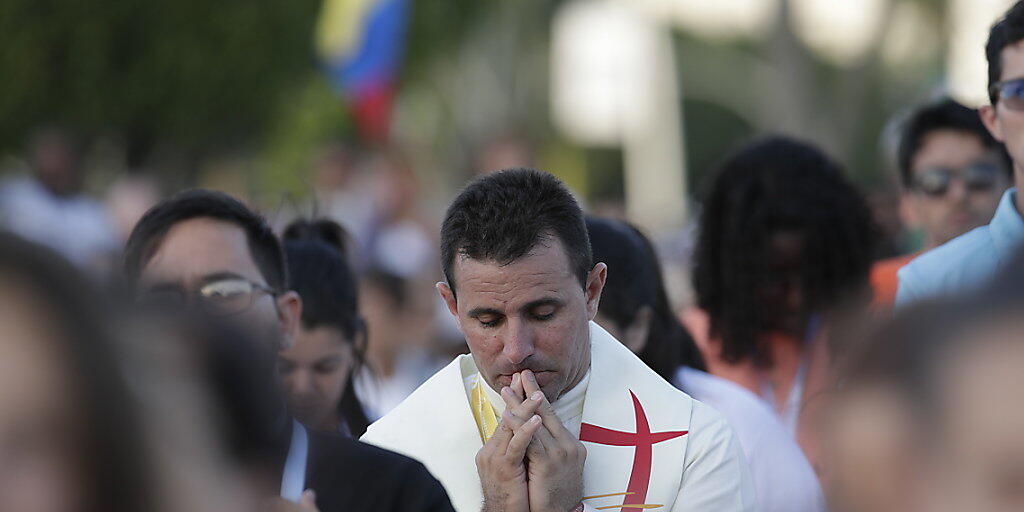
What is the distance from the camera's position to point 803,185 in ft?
17.4

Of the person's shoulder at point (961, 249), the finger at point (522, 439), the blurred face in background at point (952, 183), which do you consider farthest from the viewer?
the blurred face in background at point (952, 183)

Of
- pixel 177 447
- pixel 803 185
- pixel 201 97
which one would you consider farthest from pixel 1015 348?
pixel 201 97

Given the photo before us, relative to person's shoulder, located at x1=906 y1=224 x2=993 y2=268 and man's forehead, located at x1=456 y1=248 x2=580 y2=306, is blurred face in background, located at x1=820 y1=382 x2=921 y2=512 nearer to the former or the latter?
man's forehead, located at x1=456 y1=248 x2=580 y2=306

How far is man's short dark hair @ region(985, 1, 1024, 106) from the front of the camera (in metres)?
3.69

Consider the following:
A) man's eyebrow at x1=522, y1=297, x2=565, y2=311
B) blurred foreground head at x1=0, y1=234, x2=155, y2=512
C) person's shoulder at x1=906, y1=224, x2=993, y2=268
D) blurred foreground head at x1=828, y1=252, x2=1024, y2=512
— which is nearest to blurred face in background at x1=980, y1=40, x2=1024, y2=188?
person's shoulder at x1=906, y1=224, x2=993, y2=268

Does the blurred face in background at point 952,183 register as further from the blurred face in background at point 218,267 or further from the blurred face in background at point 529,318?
the blurred face in background at point 218,267

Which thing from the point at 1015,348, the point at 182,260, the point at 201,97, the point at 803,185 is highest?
the point at 201,97

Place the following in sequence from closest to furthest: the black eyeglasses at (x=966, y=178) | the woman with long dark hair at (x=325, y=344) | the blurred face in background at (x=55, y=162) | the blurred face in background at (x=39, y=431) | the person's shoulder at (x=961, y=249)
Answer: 1. the blurred face in background at (x=39, y=431)
2. the person's shoulder at (x=961, y=249)
3. the woman with long dark hair at (x=325, y=344)
4. the black eyeglasses at (x=966, y=178)
5. the blurred face in background at (x=55, y=162)

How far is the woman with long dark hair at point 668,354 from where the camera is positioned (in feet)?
13.2

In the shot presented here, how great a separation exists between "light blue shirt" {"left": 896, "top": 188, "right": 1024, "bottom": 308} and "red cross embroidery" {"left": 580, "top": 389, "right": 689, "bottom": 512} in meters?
0.67

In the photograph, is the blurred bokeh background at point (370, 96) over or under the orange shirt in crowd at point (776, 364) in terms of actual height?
over

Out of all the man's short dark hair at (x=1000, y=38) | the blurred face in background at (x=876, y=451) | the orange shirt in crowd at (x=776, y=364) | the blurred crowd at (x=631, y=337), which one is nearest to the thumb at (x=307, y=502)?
the blurred crowd at (x=631, y=337)

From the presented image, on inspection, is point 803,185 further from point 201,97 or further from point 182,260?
point 201,97

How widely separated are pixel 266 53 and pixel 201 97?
1649 millimetres
